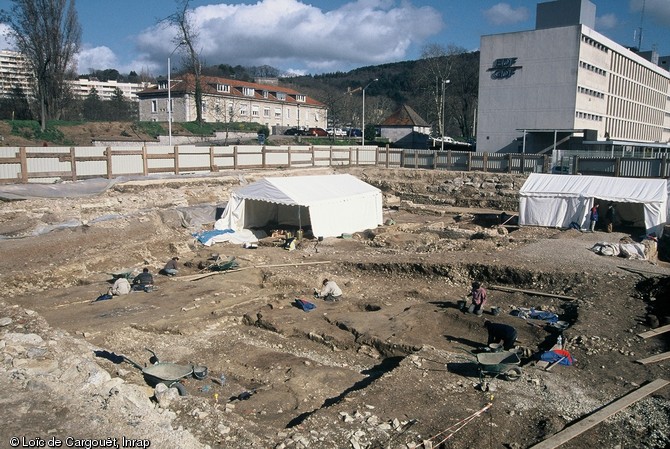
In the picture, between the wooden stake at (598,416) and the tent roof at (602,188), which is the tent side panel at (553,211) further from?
the wooden stake at (598,416)

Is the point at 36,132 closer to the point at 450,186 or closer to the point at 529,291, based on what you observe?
the point at 450,186

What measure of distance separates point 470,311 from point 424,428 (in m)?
5.58

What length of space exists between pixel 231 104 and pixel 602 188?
140 feet

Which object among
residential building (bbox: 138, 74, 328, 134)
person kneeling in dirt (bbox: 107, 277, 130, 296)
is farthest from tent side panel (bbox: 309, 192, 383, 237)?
residential building (bbox: 138, 74, 328, 134)

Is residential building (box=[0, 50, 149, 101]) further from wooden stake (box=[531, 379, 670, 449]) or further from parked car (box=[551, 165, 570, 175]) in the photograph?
wooden stake (box=[531, 379, 670, 449])

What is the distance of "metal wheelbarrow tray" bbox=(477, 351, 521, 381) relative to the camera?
28.6 ft

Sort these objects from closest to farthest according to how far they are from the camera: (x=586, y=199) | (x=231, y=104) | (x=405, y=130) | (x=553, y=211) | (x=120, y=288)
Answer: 1. (x=120, y=288)
2. (x=586, y=199)
3. (x=553, y=211)
4. (x=231, y=104)
5. (x=405, y=130)

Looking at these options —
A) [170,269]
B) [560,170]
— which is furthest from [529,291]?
[560,170]

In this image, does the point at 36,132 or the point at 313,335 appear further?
the point at 36,132

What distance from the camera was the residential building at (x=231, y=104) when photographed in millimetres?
52125

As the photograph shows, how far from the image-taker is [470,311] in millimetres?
12523

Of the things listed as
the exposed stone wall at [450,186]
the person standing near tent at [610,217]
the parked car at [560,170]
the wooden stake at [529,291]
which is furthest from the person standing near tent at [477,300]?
the parked car at [560,170]

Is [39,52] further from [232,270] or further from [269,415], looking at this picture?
[269,415]

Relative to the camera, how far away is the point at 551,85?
44781 mm
